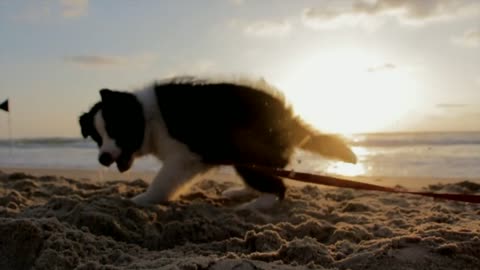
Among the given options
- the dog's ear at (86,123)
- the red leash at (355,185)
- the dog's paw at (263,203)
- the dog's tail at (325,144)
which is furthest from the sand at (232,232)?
the dog's ear at (86,123)

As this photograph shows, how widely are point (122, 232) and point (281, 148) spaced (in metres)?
1.88

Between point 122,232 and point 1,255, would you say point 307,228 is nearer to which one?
point 122,232

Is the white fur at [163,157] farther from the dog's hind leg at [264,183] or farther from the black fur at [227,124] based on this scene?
the dog's hind leg at [264,183]

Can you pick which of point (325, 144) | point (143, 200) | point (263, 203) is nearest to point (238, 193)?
point (263, 203)

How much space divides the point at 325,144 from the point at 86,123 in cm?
214

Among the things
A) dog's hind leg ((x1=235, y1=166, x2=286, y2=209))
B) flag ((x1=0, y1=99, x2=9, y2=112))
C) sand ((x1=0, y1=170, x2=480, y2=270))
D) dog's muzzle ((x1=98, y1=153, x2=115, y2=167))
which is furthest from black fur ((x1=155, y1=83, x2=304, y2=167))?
flag ((x1=0, y1=99, x2=9, y2=112))

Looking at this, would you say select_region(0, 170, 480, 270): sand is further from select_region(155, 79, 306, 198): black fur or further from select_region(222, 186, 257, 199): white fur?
select_region(155, 79, 306, 198): black fur

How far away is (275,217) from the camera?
4000 mm

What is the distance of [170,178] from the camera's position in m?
4.48

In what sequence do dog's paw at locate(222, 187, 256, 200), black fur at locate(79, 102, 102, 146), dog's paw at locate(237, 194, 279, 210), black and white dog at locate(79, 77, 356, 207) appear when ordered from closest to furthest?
Result: dog's paw at locate(237, 194, 279, 210)
black and white dog at locate(79, 77, 356, 207)
black fur at locate(79, 102, 102, 146)
dog's paw at locate(222, 187, 256, 200)

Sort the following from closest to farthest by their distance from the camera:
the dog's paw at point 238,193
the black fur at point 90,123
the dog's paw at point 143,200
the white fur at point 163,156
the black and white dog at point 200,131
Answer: the dog's paw at point 143,200 < the white fur at point 163,156 < the black and white dog at point 200,131 < the black fur at point 90,123 < the dog's paw at point 238,193

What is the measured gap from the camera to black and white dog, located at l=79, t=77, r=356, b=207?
4.56 metres

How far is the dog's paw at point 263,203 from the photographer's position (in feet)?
14.1

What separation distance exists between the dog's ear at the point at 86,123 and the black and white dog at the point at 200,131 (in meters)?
0.02
